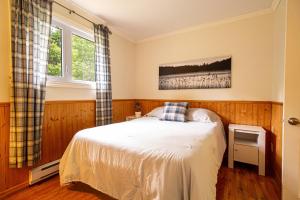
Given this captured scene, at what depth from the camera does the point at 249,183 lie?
1.92 m

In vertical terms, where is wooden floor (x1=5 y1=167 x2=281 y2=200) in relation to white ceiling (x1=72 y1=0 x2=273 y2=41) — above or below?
below

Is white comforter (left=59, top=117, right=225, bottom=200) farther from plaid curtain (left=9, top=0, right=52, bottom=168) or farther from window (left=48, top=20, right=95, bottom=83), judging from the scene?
window (left=48, top=20, right=95, bottom=83)

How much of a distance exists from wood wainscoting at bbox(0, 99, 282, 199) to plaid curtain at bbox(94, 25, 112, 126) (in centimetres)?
13

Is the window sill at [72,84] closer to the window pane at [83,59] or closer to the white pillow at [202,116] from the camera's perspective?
the window pane at [83,59]

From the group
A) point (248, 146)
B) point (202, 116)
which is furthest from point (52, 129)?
point (248, 146)

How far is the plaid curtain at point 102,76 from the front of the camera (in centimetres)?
262

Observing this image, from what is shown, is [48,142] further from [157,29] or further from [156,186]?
[157,29]

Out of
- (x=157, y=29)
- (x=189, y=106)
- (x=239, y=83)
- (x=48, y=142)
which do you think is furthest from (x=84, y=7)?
(x=239, y=83)

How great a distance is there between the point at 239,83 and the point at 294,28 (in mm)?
1389

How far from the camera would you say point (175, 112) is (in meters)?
2.60

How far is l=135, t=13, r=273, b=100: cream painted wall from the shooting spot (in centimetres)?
240

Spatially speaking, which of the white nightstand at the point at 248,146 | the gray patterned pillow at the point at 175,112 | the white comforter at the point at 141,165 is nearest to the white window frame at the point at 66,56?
the white comforter at the point at 141,165

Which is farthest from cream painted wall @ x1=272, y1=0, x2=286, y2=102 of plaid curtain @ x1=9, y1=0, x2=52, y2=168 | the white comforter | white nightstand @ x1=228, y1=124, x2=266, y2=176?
plaid curtain @ x1=9, y1=0, x2=52, y2=168

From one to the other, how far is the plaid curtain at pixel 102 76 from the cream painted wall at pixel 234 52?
1.08 m
